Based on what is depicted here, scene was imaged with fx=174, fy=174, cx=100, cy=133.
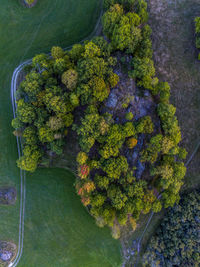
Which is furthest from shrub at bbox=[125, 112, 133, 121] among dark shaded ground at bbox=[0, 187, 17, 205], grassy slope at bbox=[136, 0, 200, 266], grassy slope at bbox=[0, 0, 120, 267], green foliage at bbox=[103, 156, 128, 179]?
dark shaded ground at bbox=[0, 187, 17, 205]

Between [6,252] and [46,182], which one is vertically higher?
[46,182]

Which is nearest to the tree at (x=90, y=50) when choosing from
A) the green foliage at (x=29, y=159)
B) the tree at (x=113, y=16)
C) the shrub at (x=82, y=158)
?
the tree at (x=113, y=16)

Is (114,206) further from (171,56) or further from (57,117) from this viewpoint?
(171,56)

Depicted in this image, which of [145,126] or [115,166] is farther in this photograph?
[145,126]

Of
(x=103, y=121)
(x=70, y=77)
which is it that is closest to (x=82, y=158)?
(x=103, y=121)

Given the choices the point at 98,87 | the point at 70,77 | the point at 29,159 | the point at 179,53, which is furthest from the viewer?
the point at 179,53

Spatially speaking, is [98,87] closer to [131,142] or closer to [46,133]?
[131,142]

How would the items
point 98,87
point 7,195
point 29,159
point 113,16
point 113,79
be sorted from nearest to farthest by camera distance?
point 98,87 → point 113,16 → point 113,79 → point 29,159 → point 7,195
